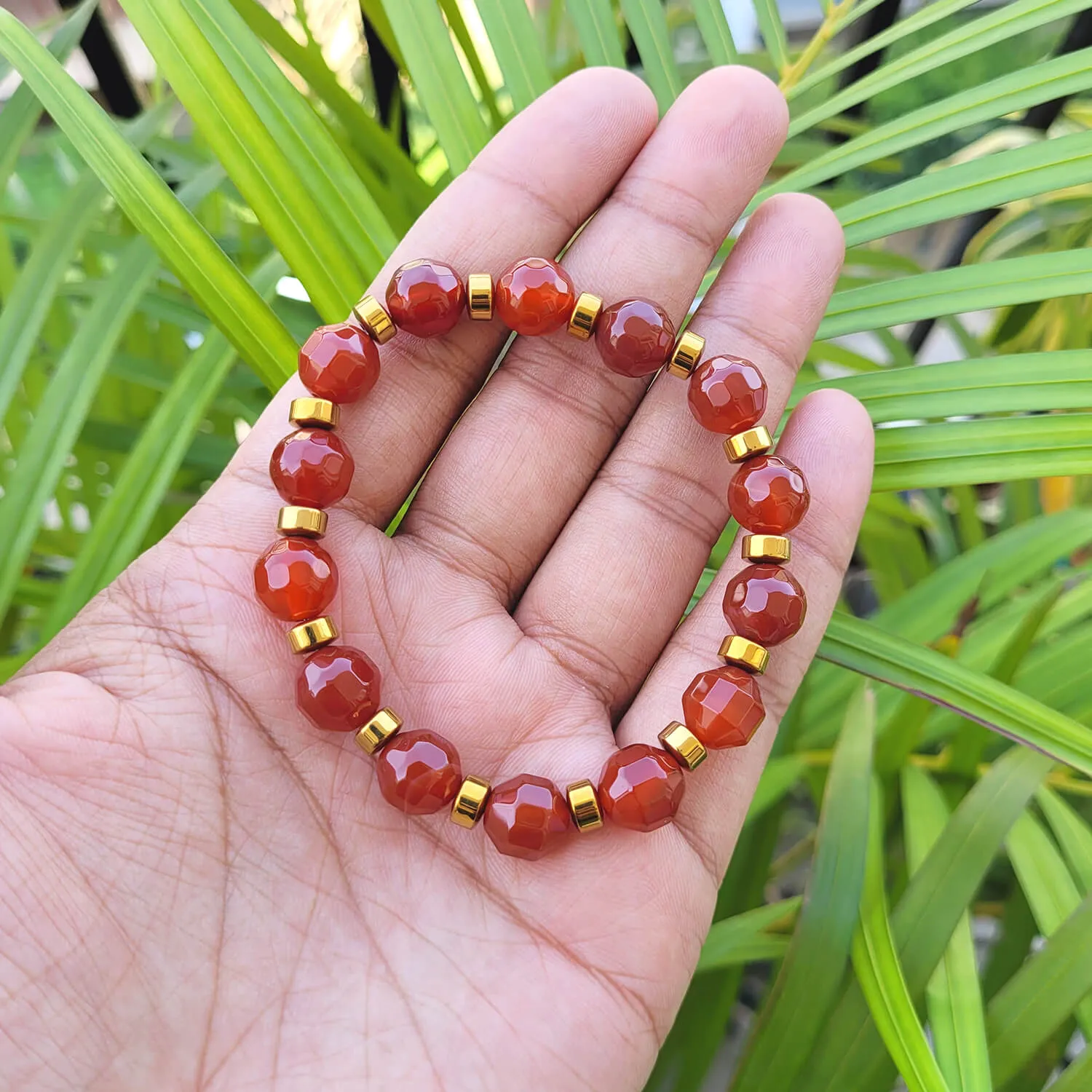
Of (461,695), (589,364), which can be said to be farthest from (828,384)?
(461,695)

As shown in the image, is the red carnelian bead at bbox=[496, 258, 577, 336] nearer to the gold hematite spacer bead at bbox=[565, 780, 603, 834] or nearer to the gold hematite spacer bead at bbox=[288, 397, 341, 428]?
the gold hematite spacer bead at bbox=[288, 397, 341, 428]

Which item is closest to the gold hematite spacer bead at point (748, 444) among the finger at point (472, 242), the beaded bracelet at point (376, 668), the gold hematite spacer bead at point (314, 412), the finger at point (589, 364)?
the beaded bracelet at point (376, 668)

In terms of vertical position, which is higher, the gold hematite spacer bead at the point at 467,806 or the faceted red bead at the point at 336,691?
the faceted red bead at the point at 336,691

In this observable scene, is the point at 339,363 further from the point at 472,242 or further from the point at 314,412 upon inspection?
the point at 472,242

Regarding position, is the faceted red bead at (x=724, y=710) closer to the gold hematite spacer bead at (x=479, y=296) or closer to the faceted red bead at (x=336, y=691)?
the faceted red bead at (x=336, y=691)

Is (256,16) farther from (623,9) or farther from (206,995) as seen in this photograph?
(206,995)

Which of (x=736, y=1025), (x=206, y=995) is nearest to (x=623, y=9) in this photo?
(x=206, y=995)
